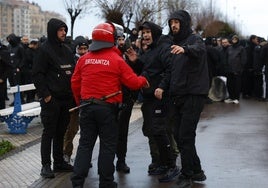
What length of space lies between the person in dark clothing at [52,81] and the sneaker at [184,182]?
5.53 ft

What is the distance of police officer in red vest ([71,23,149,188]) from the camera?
20.1ft

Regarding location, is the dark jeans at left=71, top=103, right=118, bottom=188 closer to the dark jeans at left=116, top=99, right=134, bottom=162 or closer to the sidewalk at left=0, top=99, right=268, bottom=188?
the sidewalk at left=0, top=99, right=268, bottom=188

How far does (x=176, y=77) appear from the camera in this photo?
6453 millimetres

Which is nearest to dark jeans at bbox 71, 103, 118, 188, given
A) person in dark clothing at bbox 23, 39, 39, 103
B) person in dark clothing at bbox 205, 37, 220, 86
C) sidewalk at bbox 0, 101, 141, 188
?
sidewalk at bbox 0, 101, 141, 188

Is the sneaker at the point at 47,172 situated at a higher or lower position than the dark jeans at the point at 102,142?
lower

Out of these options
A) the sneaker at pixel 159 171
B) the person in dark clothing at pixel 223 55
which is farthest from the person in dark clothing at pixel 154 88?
the person in dark clothing at pixel 223 55

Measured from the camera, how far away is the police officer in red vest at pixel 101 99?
6.12 metres

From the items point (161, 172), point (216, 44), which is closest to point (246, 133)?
point (161, 172)

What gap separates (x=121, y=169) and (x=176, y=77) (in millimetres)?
1707

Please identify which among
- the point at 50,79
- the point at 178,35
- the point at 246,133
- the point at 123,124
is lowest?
the point at 246,133

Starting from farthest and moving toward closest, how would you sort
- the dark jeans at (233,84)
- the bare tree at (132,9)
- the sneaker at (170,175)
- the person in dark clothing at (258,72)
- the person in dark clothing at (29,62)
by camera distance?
the bare tree at (132,9), the person in dark clothing at (258,72), the dark jeans at (233,84), the person in dark clothing at (29,62), the sneaker at (170,175)

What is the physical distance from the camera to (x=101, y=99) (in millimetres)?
6129

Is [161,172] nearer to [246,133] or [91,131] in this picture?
[91,131]

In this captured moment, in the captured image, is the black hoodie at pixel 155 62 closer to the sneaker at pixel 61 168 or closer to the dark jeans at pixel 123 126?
the dark jeans at pixel 123 126
